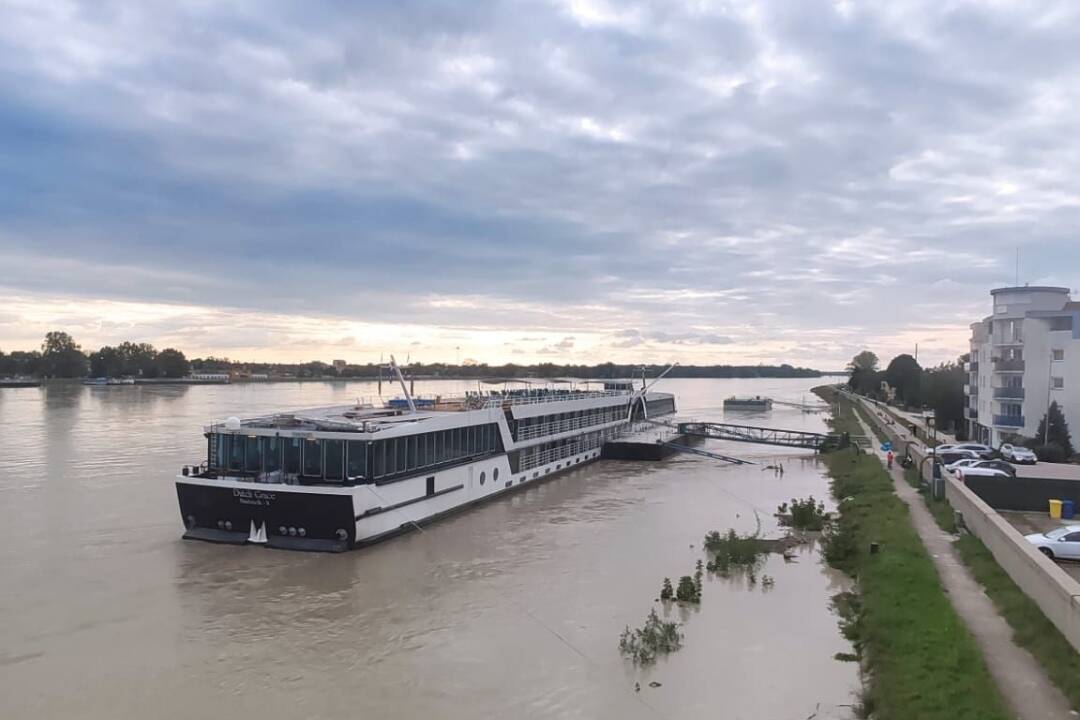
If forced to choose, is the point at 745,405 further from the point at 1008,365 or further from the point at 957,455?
the point at 957,455

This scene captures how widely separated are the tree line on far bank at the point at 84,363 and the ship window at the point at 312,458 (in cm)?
16051

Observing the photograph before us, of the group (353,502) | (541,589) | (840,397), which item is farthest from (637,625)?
(840,397)

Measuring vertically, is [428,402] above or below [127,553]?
above

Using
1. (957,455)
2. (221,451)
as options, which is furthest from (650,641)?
(957,455)

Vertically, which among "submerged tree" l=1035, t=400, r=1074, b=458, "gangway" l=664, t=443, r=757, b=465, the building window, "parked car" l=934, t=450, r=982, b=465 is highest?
the building window

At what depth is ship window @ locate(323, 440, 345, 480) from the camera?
22.2 m

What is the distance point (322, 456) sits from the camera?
73.6ft

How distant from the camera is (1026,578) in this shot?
14.4 m

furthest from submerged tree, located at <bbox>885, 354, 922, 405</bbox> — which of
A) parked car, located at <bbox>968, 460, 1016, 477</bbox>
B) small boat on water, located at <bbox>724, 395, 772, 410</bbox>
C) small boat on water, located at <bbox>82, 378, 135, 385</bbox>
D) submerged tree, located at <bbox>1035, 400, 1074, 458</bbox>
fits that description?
small boat on water, located at <bbox>82, 378, 135, 385</bbox>

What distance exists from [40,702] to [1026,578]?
17623mm

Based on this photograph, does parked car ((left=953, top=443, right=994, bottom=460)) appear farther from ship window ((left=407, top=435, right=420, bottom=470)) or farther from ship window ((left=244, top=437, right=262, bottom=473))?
ship window ((left=244, top=437, right=262, bottom=473))

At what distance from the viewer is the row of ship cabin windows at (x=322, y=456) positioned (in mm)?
22062

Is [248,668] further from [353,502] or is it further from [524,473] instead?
[524,473]

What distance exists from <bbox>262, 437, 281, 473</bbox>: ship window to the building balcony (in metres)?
42.8
